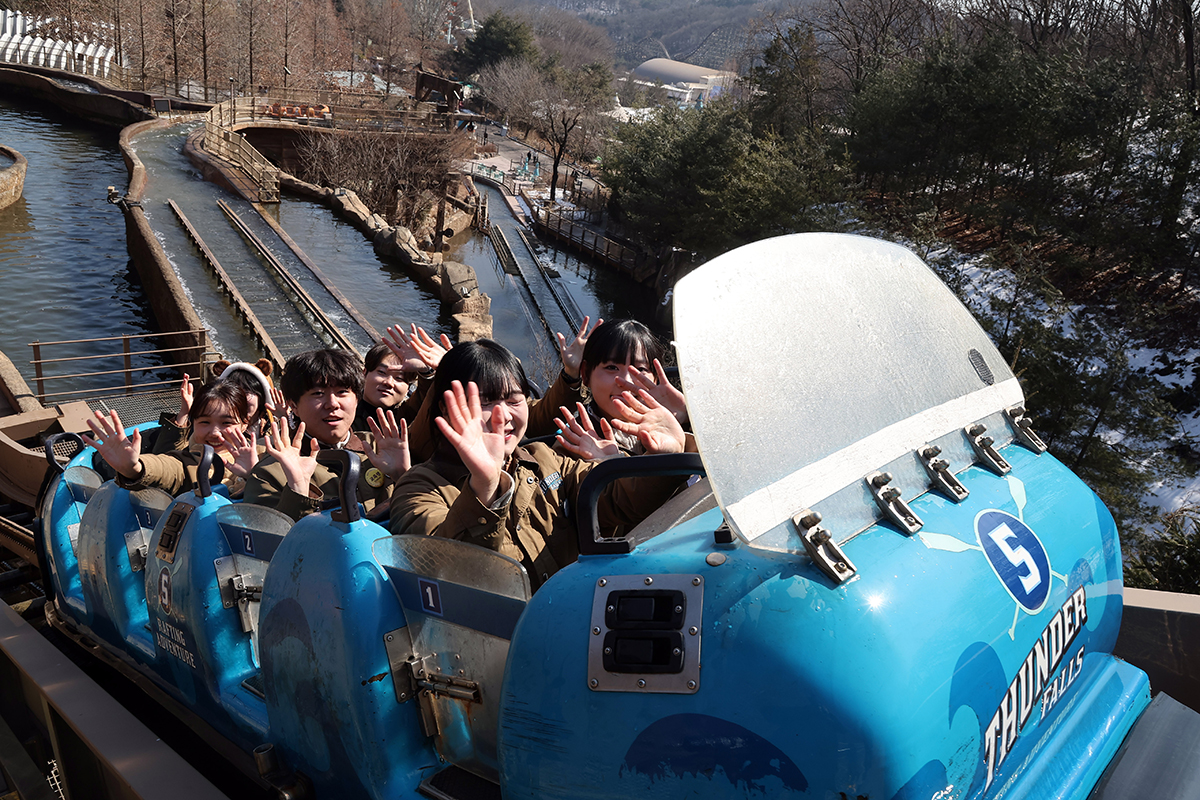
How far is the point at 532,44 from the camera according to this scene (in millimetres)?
76438

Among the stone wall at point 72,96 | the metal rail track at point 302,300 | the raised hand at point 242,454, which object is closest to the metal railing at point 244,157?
the metal rail track at point 302,300

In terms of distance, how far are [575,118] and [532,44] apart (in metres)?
23.0

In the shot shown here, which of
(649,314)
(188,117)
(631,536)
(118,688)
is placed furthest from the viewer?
(188,117)

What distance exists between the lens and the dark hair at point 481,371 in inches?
108

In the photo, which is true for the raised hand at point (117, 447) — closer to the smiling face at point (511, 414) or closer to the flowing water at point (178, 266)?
the smiling face at point (511, 414)

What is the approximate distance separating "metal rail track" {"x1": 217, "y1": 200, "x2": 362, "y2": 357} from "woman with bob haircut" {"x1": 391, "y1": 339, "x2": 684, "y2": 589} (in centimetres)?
1357

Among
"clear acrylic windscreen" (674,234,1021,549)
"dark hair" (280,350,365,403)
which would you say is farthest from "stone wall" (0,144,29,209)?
"clear acrylic windscreen" (674,234,1021,549)

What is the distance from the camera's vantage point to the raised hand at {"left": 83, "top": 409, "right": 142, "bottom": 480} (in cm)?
335

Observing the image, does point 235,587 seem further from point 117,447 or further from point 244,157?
point 244,157

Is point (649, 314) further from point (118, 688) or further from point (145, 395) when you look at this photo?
point (118, 688)

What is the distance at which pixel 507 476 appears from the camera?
2.24 metres

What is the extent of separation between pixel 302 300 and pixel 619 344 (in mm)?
18836

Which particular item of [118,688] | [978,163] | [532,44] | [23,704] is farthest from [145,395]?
[532,44]

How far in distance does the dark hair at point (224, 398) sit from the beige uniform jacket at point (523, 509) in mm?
1639
